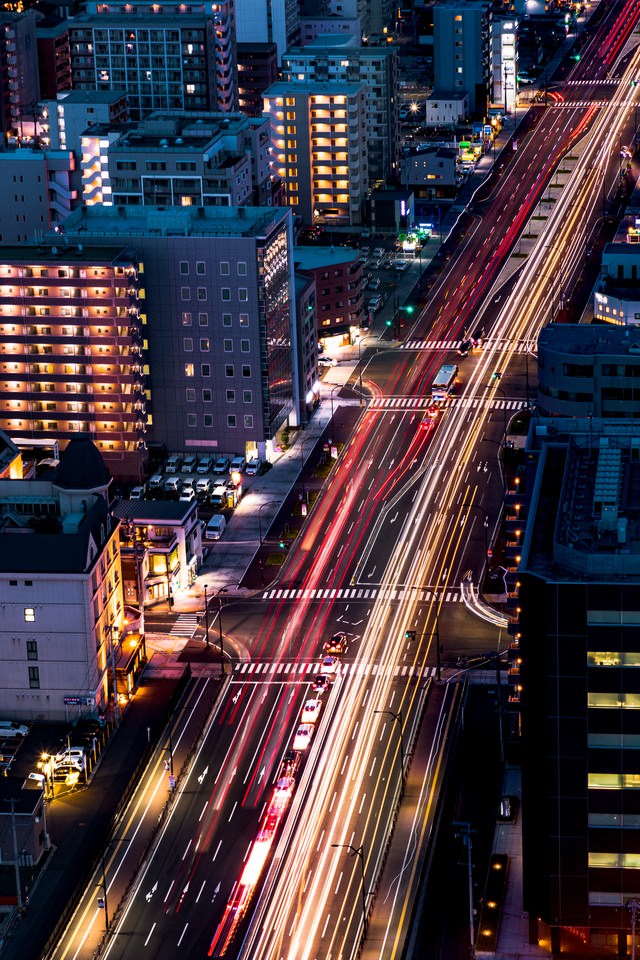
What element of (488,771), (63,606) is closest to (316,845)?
(488,771)

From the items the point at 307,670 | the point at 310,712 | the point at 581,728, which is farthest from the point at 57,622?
the point at 581,728

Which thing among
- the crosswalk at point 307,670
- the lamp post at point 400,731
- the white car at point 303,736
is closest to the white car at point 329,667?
the crosswalk at point 307,670

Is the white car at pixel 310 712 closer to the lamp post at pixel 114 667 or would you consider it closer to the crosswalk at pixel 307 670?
the crosswalk at pixel 307 670

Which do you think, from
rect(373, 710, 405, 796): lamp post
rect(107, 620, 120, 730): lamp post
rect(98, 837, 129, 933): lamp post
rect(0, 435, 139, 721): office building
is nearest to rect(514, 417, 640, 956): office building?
rect(373, 710, 405, 796): lamp post

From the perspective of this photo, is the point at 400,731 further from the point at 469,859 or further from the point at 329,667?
the point at 469,859

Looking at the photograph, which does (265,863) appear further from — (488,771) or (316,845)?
(488,771)

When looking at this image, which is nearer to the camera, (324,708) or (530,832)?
(530,832)

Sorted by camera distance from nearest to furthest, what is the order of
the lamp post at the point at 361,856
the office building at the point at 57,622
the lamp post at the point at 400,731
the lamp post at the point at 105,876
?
1. the lamp post at the point at 361,856
2. the lamp post at the point at 105,876
3. the lamp post at the point at 400,731
4. the office building at the point at 57,622
